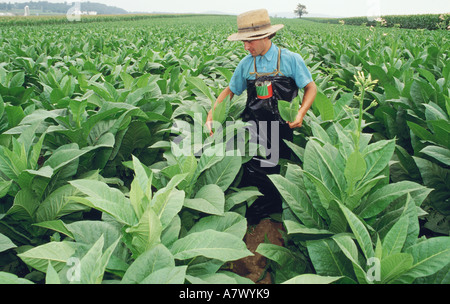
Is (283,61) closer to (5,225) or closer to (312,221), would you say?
(312,221)

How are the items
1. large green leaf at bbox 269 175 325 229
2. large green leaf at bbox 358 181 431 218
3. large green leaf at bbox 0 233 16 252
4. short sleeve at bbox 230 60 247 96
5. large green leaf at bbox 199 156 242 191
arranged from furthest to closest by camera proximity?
1. short sleeve at bbox 230 60 247 96
2. large green leaf at bbox 199 156 242 191
3. large green leaf at bbox 269 175 325 229
4. large green leaf at bbox 358 181 431 218
5. large green leaf at bbox 0 233 16 252

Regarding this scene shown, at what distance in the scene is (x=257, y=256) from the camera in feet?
8.74

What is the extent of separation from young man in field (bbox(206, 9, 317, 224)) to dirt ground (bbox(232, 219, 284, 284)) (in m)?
0.13

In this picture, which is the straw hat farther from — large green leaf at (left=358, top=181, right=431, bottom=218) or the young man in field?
large green leaf at (left=358, top=181, right=431, bottom=218)

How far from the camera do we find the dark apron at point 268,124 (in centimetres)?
275

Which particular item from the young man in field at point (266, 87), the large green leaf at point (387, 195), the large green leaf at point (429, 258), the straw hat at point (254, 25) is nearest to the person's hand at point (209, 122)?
the young man in field at point (266, 87)

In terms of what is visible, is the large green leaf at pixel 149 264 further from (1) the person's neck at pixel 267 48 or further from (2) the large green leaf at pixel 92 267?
(1) the person's neck at pixel 267 48

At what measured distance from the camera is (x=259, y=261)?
2629mm

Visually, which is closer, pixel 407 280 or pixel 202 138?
pixel 407 280

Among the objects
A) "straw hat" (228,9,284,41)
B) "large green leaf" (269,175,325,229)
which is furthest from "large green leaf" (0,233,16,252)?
"straw hat" (228,9,284,41)

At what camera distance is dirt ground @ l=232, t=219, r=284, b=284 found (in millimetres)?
2484

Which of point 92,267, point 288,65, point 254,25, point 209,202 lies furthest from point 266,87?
point 92,267
